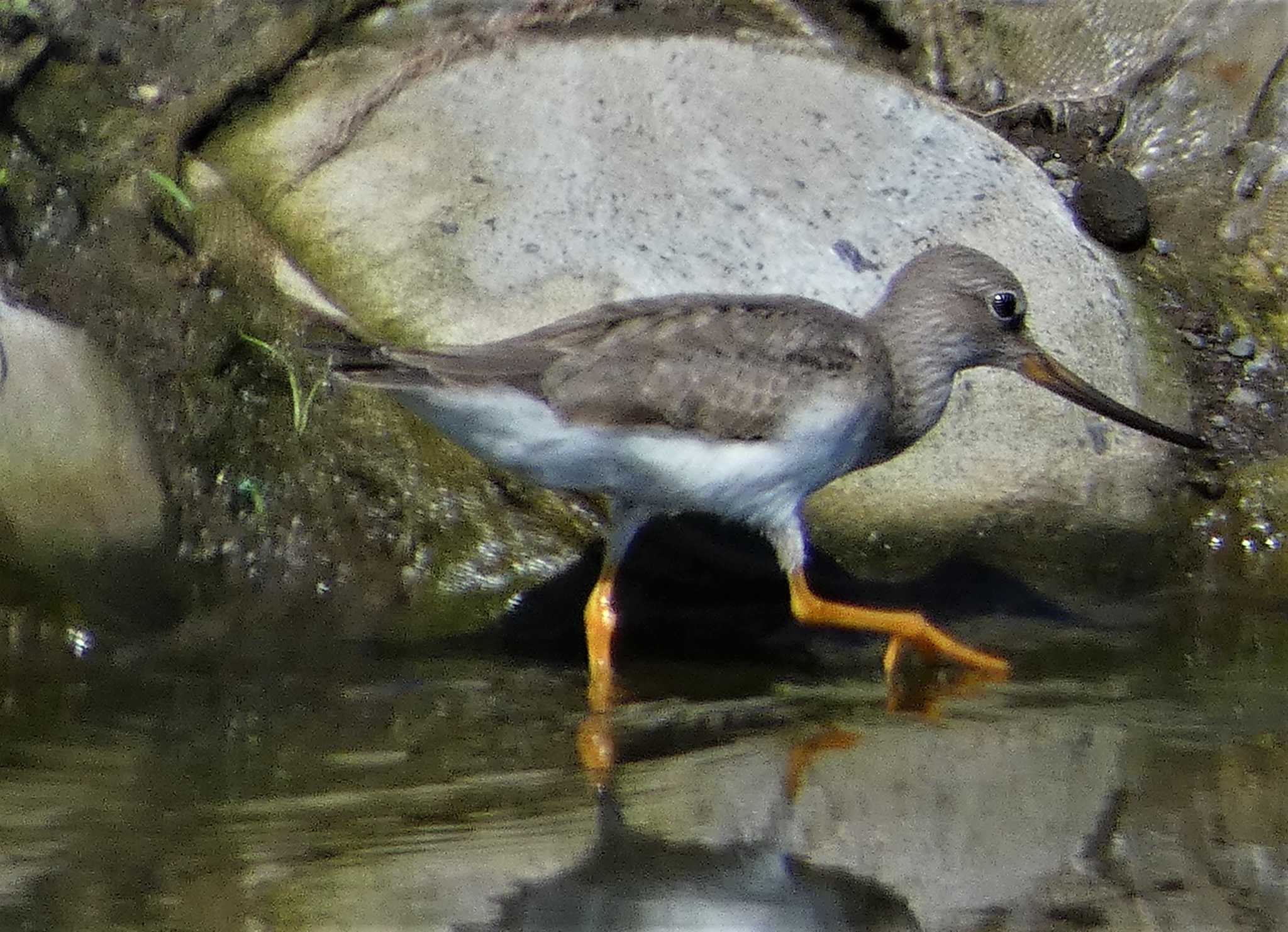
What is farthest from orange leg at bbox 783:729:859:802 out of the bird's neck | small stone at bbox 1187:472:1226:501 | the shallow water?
small stone at bbox 1187:472:1226:501

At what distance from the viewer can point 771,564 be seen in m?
6.43

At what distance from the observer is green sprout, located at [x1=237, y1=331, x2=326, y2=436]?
613 centimetres

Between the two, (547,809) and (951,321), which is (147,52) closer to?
(951,321)

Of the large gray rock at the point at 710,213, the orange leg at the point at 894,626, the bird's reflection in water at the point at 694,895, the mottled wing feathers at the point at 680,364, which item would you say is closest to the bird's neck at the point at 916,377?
the mottled wing feathers at the point at 680,364

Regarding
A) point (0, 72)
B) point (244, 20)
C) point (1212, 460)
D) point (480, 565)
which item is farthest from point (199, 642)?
point (1212, 460)

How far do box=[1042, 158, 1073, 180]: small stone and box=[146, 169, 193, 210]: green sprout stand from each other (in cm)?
380

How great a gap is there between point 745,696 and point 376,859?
69.5 inches

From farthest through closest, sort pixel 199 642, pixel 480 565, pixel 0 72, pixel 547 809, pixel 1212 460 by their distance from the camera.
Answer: pixel 1212 460, pixel 0 72, pixel 480 565, pixel 199 642, pixel 547 809

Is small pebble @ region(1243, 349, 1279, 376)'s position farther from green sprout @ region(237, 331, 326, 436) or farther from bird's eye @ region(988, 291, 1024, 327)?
green sprout @ region(237, 331, 326, 436)

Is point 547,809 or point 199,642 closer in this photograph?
point 547,809

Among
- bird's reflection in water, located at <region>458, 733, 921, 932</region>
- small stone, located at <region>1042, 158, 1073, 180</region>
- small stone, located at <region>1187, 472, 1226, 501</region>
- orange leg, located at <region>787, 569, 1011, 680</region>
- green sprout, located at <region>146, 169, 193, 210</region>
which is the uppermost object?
small stone, located at <region>1042, 158, 1073, 180</region>

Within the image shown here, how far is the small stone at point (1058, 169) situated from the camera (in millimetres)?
8047

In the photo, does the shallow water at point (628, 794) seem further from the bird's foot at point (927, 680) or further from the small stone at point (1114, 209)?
the small stone at point (1114, 209)

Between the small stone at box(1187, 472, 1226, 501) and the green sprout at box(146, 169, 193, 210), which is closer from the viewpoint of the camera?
the green sprout at box(146, 169, 193, 210)
